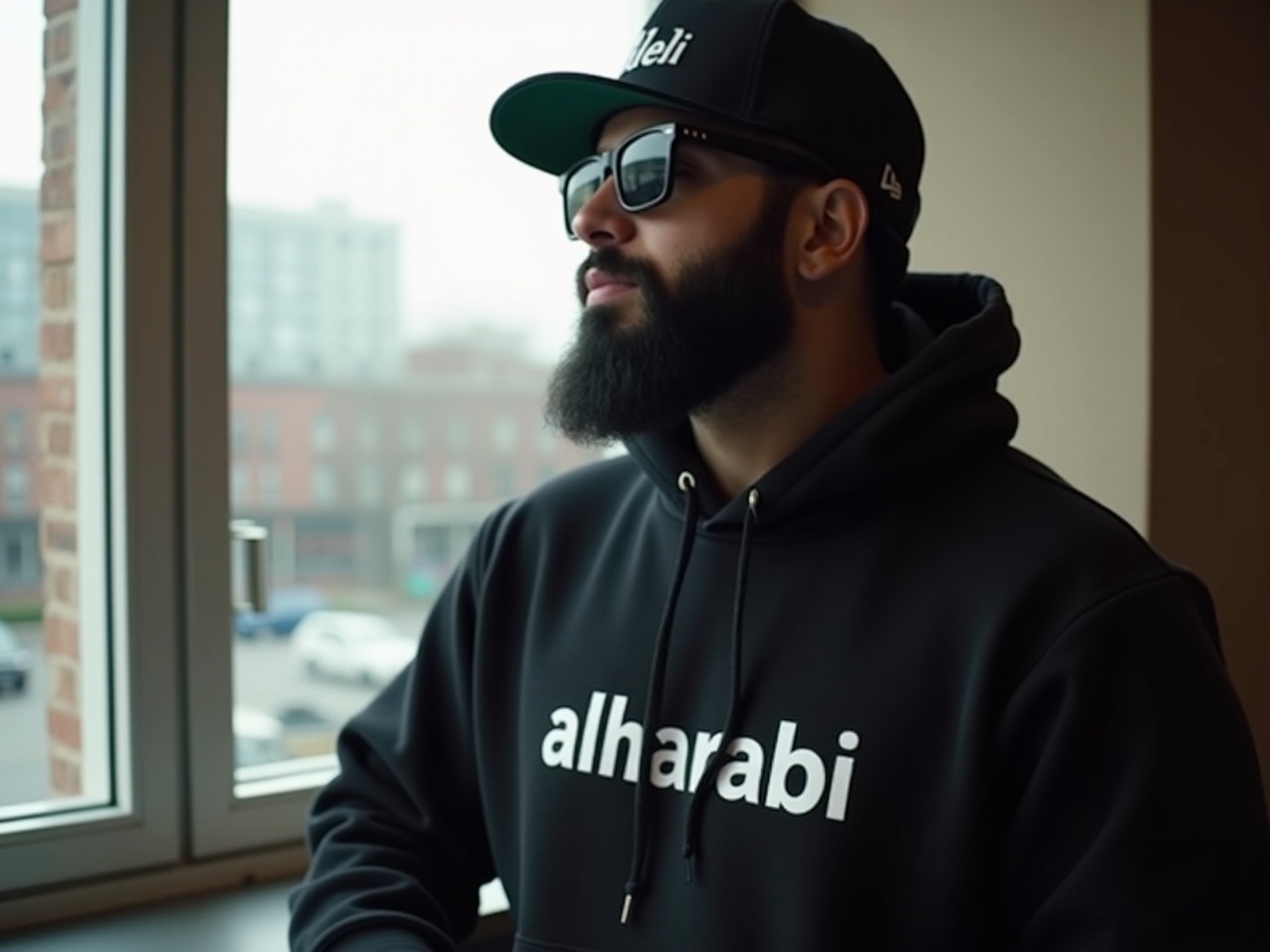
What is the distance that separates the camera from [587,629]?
126cm

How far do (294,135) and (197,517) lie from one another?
521mm

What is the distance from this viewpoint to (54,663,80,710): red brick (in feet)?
4.96

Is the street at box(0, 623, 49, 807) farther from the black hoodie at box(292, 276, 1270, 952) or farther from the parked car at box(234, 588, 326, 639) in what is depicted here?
the black hoodie at box(292, 276, 1270, 952)

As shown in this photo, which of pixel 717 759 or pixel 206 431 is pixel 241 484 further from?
pixel 717 759

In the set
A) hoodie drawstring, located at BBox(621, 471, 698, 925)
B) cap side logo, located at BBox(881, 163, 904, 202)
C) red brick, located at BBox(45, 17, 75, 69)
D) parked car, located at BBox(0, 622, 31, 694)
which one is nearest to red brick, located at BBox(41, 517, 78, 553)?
parked car, located at BBox(0, 622, 31, 694)

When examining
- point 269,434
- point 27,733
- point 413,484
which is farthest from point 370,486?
point 27,733

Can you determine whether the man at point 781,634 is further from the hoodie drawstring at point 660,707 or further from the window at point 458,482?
the window at point 458,482

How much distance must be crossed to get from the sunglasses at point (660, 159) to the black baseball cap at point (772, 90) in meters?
0.02

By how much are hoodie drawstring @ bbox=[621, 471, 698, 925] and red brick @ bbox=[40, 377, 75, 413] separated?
0.75 metres

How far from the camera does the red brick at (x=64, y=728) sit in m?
1.51

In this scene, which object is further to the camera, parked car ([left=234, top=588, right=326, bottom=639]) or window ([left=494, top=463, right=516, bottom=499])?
window ([left=494, top=463, right=516, bottom=499])

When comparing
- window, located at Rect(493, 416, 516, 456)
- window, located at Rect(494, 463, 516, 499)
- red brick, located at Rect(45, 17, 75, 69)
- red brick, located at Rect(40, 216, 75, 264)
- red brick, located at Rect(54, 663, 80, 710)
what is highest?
red brick, located at Rect(45, 17, 75, 69)

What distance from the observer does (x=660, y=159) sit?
120 cm

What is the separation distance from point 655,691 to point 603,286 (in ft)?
1.34
